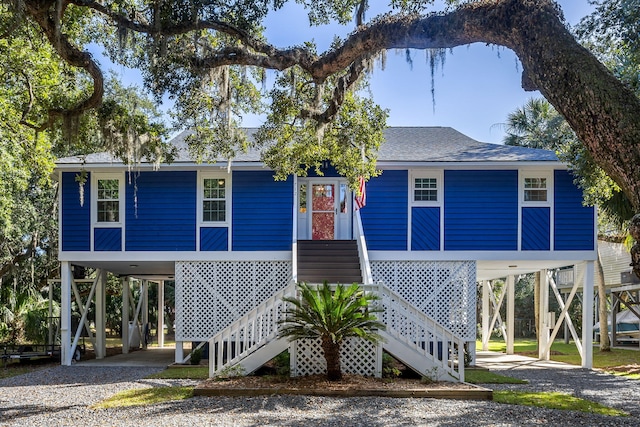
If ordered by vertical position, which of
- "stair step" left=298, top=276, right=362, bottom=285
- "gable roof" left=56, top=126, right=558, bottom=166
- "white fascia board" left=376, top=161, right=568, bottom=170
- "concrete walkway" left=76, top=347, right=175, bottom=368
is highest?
"gable roof" left=56, top=126, right=558, bottom=166

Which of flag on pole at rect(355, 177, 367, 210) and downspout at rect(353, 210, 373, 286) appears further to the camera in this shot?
flag on pole at rect(355, 177, 367, 210)

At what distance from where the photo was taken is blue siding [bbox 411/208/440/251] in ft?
46.5

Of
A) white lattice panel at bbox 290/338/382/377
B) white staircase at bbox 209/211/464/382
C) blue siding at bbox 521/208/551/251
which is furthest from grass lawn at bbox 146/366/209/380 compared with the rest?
blue siding at bbox 521/208/551/251

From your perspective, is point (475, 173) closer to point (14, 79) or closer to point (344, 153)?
point (344, 153)

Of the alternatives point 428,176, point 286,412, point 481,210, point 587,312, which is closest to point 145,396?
point 286,412

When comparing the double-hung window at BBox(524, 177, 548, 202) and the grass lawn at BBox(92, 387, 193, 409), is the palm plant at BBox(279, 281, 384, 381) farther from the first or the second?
the double-hung window at BBox(524, 177, 548, 202)

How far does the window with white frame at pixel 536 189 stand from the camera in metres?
14.3

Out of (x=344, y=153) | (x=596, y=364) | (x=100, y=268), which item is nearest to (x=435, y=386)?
(x=344, y=153)

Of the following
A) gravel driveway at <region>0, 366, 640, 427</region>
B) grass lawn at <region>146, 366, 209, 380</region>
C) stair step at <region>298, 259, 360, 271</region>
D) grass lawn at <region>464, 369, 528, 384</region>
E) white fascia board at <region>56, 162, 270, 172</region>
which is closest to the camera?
gravel driveway at <region>0, 366, 640, 427</region>

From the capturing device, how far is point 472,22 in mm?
6902

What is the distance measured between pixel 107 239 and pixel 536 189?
32.1 feet

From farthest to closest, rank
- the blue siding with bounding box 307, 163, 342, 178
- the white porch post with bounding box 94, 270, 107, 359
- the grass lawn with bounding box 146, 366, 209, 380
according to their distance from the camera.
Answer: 1. the white porch post with bounding box 94, 270, 107, 359
2. the blue siding with bounding box 307, 163, 342, 178
3. the grass lawn with bounding box 146, 366, 209, 380

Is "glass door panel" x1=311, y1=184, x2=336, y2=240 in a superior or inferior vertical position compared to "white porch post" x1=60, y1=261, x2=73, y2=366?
superior

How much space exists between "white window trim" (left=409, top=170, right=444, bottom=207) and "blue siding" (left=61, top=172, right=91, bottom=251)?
7.35 meters
